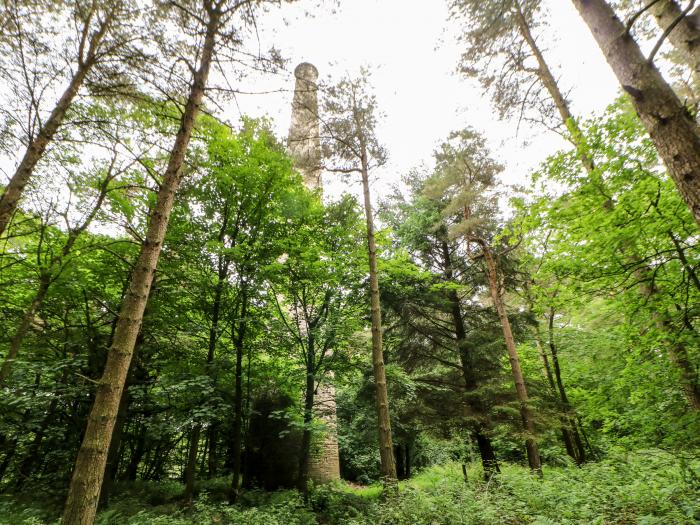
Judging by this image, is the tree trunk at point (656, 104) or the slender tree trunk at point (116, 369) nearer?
the slender tree trunk at point (116, 369)

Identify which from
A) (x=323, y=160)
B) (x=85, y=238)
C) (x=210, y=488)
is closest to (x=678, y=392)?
(x=323, y=160)

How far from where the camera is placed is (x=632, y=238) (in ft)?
18.2

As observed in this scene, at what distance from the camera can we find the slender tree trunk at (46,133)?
486 centimetres

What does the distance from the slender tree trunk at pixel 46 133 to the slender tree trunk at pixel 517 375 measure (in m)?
10.3

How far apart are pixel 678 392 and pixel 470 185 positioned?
742cm

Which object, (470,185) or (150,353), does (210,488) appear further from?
(470,185)

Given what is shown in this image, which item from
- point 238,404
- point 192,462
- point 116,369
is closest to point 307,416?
point 238,404

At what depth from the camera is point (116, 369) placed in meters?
3.33

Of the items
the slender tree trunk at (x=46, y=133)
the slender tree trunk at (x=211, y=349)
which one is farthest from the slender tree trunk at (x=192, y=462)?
the slender tree trunk at (x=46, y=133)

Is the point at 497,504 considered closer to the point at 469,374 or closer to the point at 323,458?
the point at 469,374

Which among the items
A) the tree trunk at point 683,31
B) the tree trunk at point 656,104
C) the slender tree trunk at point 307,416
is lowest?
the slender tree trunk at point 307,416

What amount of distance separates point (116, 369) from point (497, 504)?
5.84 meters

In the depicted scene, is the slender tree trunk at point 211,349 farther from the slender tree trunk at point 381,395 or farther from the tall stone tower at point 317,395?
the slender tree trunk at point 381,395

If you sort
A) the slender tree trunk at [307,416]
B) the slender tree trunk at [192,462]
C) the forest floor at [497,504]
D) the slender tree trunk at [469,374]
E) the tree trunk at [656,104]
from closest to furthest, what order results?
the tree trunk at [656,104]
the forest floor at [497,504]
the slender tree trunk at [192,462]
the slender tree trunk at [307,416]
the slender tree trunk at [469,374]
